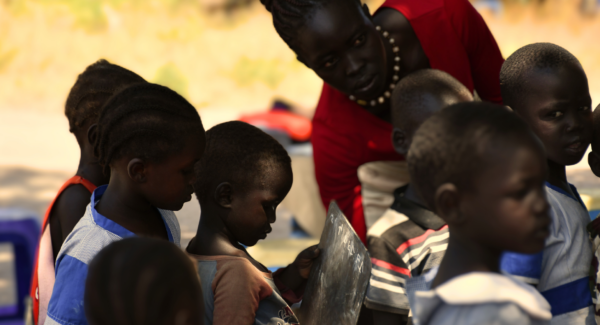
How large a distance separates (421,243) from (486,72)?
101 centimetres

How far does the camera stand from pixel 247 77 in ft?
48.5

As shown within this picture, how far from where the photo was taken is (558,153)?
73.8 inches

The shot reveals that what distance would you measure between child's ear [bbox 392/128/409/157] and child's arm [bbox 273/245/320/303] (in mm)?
458

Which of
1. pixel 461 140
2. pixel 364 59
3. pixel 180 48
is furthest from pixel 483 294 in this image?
pixel 180 48

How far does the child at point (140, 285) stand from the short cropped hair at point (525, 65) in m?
1.23

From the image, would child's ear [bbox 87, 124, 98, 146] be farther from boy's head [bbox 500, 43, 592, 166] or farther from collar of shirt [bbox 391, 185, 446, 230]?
boy's head [bbox 500, 43, 592, 166]

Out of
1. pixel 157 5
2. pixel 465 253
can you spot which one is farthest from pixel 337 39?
pixel 157 5

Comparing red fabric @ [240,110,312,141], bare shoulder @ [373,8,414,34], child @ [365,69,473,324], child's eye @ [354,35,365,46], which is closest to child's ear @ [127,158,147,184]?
child @ [365,69,473,324]

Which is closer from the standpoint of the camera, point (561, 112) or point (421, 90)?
point (561, 112)

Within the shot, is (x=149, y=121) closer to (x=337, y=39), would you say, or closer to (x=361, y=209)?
(x=337, y=39)

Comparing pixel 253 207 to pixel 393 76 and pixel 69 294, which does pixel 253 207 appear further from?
pixel 393 76

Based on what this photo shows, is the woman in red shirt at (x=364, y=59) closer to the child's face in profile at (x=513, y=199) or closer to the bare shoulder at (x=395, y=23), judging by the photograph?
the bare shoulder at (x=395, y=23)

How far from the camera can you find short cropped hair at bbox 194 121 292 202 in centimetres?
192

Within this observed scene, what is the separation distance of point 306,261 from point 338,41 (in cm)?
84
